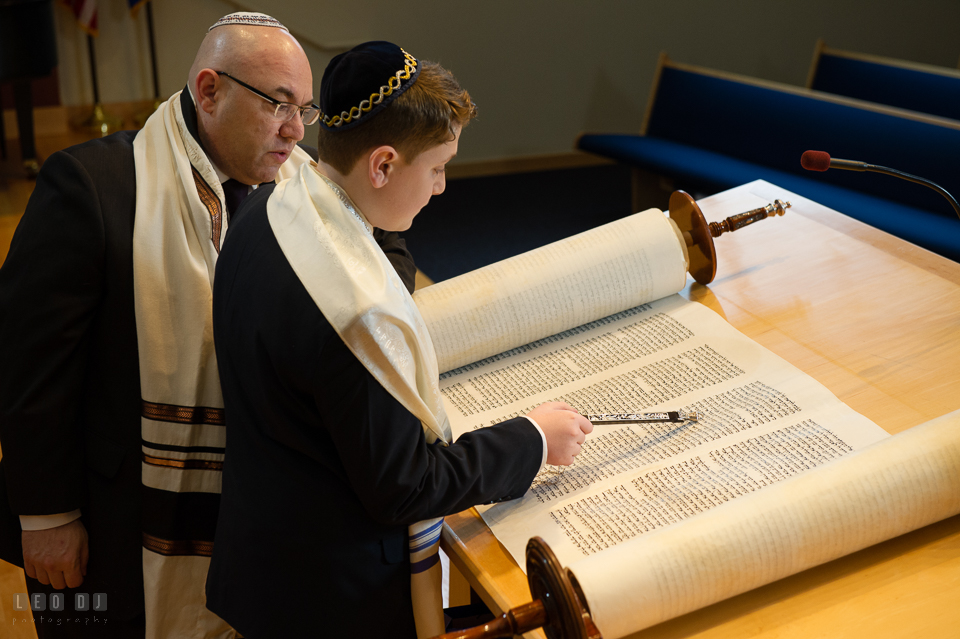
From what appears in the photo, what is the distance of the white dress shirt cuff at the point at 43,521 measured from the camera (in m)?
1.53

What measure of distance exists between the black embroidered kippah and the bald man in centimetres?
49

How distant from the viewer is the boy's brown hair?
108cm

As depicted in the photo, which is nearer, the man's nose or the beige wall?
the man's nose

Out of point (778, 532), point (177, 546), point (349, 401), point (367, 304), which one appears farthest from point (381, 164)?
point (177, 546)

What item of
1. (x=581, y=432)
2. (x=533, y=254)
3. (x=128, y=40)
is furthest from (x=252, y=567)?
(x=128, y=40)

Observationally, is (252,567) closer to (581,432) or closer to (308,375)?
(308,375)

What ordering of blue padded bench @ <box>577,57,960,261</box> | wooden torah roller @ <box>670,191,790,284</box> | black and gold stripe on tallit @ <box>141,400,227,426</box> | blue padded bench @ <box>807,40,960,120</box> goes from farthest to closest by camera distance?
blue padded bench @ <box>807,40,960,120</box> < blue padded bench @ <box>577,57,960,261</box> < wooden torah roller @ <box>670,191,790,284</box> < black and gold stripe on tallit @ <box>141,400,227,426</box>

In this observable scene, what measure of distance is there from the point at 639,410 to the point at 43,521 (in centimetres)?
110

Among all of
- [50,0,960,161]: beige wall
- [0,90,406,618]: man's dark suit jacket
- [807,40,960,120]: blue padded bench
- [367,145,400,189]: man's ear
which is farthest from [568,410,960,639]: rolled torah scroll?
[50,0,960,161]: beige wall

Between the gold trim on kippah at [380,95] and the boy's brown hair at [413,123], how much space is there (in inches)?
0.5

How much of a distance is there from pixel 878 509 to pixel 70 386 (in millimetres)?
1295

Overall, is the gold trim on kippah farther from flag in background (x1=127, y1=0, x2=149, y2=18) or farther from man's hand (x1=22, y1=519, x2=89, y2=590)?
flag in background (x1=127, y1=0, x2=149, y2=18)

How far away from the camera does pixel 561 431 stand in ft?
3.93

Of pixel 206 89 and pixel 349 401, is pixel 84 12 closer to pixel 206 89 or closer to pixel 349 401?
pixel 206 89
